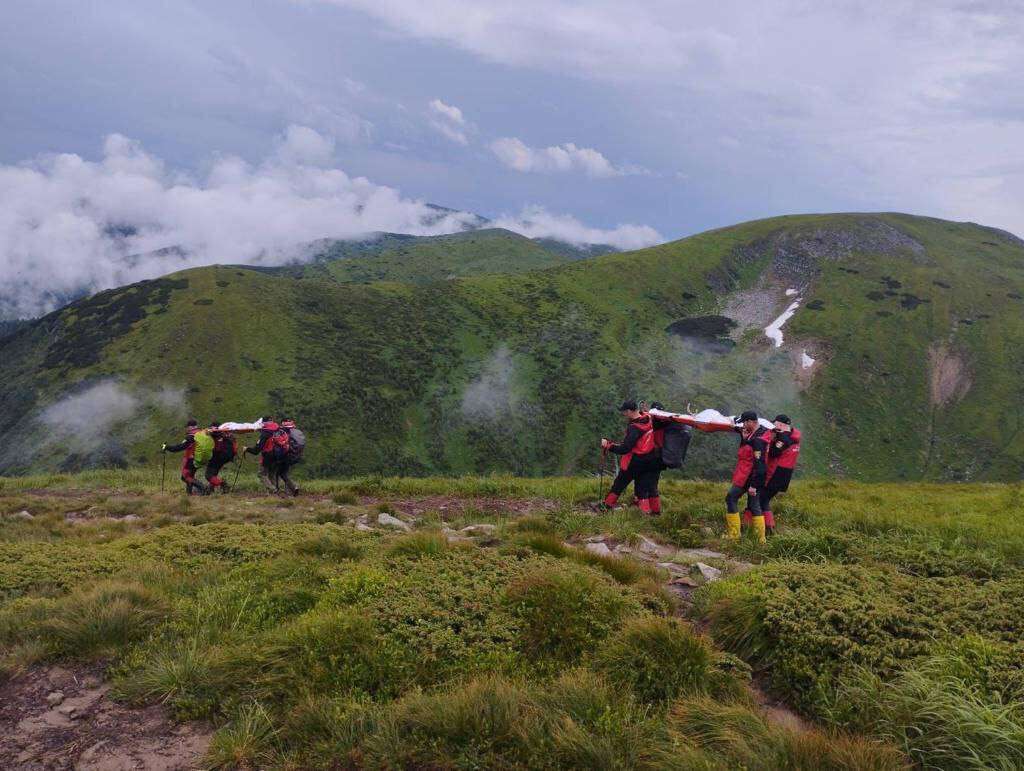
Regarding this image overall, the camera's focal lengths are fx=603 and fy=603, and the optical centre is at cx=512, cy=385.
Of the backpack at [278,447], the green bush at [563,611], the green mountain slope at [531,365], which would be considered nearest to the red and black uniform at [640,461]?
the green bush at [563,611]

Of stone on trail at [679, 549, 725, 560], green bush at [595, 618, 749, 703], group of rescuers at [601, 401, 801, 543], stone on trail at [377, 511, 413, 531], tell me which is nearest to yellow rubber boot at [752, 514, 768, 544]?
group of rescuers at [601, 401, 801, 543]

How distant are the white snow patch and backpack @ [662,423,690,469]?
428 ft

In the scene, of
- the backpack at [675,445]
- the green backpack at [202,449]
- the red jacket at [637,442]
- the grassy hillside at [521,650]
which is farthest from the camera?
the green backpack at [202,449]

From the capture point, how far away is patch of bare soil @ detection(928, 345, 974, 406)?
123 metres

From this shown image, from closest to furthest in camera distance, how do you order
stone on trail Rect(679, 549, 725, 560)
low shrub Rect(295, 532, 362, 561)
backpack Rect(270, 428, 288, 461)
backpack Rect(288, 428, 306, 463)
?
low shrub Rect(295, 532, 362, 561) < stone on trail Rect(679, 549, 725, 560) < backpack Rect(270, 428, 288, 461) < backpack Rect(288, 428, 306, 463)

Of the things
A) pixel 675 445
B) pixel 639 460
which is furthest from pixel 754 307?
pixel 639 460

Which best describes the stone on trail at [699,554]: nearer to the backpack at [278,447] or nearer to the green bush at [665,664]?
the green bush at [665,664]

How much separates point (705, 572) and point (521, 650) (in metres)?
3.63

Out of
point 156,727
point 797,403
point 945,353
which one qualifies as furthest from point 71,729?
point 945,353

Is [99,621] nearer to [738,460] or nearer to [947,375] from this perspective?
[738,460]

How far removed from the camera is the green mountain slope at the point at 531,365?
100188 millimetres

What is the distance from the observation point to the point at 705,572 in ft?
26.8

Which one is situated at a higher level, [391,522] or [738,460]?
[738,460]

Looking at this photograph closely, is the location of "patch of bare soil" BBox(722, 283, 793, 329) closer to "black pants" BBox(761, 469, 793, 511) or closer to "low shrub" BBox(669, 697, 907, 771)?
"black pants" BBox(761, 469, 793, 511)
